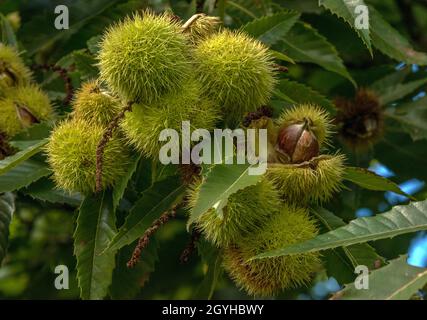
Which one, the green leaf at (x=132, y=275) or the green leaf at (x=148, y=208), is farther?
the green leaf at (x=132, y=275)

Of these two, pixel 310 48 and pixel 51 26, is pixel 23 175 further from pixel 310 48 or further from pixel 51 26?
pixel 310 48

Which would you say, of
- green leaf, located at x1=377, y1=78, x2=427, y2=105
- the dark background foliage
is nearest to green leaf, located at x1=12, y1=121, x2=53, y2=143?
the dark background foliage

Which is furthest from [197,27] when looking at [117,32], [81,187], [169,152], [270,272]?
[270,272]

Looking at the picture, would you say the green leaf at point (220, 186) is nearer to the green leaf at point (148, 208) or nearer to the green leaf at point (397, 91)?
the green leaf at point (148, 208)

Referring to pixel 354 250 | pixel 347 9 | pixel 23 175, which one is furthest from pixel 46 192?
pixel 347 9

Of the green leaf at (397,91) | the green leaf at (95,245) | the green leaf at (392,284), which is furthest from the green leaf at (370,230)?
the green leaf at (397,91)
